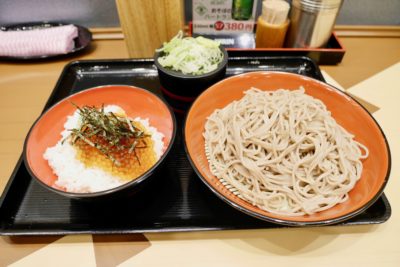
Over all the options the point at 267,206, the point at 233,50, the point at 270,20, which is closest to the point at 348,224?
the point at 267,206

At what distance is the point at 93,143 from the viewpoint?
4.00 ft

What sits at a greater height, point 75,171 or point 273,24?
point 273,24

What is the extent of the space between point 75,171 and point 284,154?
3.04 feet

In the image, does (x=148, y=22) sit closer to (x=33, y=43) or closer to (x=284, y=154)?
(x=33, y=43)

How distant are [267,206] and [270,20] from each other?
Answer: 4.78 feet

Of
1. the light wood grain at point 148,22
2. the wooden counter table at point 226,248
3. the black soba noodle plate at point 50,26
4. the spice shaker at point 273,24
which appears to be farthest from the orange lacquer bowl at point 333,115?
the black soba noodle plate at point 50,26

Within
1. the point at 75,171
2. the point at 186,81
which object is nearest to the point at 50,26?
the point at 186,81

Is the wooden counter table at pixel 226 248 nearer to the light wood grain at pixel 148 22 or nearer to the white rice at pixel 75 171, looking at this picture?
the white rice at pixel 75 171

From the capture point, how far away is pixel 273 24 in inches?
78.9

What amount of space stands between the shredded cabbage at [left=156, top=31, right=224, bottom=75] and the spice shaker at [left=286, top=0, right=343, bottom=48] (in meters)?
0.71

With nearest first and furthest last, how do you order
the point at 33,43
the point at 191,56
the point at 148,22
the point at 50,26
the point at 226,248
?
the point at 226,248 < the point at 191,56 < the point at 148,22 < the point at 33,43 < the point at 50,26

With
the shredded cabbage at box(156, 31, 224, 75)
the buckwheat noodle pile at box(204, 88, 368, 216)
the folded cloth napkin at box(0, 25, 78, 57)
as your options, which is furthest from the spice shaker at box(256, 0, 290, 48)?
the folded cloth napkin at box(0, 25, 78, 57)

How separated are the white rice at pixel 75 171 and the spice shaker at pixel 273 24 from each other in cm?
122

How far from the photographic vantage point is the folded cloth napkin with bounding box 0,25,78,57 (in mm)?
2068
